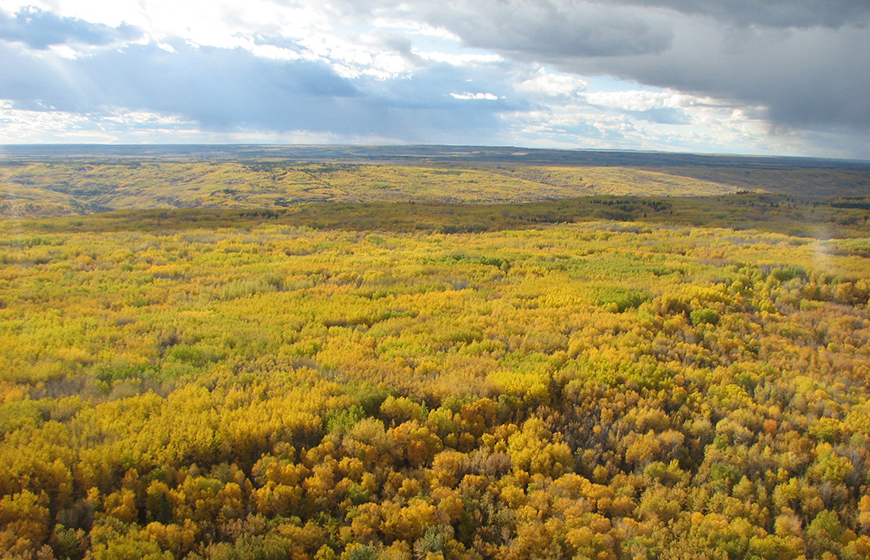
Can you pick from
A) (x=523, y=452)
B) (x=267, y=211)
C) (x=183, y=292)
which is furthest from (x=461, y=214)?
(x=523, y=452)

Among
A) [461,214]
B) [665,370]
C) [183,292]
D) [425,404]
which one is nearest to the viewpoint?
[425,404]

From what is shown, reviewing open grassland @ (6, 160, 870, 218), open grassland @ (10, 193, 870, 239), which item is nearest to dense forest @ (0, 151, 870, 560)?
open grassland @ (10, 193, 870, 239)

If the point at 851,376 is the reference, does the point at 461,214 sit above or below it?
above

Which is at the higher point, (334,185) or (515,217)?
(334,185)

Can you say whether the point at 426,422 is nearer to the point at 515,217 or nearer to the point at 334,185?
the point at 515,217

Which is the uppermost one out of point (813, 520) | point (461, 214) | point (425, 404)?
point (461, 214)

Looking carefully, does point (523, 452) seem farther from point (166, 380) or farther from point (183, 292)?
point (183, 292)

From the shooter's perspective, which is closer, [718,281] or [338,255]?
[718,281]

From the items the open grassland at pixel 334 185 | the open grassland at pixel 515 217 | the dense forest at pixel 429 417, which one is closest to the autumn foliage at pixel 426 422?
the dense forest at pixel 429 417

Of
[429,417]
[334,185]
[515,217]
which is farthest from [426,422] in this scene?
[334,185]
